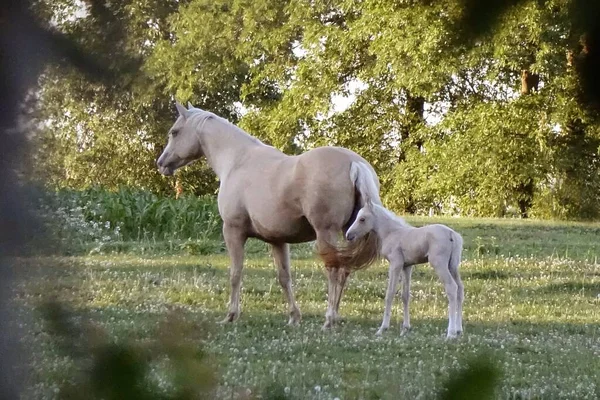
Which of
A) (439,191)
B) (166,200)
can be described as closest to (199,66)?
(166,200)

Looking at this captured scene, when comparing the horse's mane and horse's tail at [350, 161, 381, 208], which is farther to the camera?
the horse's mane

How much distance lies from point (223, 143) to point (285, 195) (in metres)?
1.04

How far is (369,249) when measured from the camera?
7.46 meters

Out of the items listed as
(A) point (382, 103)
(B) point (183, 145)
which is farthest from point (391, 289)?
(A) point (382, 103)

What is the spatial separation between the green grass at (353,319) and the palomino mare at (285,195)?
1.58ft

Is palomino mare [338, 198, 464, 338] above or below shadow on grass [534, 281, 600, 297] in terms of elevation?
above

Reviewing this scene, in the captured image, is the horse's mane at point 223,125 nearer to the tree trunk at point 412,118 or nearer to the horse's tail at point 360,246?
the horse's tail at point 360,246

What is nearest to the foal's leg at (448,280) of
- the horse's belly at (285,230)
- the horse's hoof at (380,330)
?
the horse's hoof at (380,330)

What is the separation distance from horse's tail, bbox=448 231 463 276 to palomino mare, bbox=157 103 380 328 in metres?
0.61

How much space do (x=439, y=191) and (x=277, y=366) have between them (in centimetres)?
2200

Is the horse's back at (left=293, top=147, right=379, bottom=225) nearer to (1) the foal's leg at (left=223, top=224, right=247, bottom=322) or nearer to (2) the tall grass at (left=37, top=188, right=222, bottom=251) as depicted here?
(1) the foal's leg at (left=223, top=224, right=247, bottom=322)

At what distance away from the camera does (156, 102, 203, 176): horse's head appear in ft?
27.9

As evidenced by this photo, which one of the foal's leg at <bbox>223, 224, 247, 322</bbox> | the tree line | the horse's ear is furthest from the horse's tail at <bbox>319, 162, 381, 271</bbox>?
the tree line

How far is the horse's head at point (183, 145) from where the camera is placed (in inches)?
335
